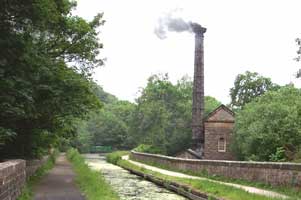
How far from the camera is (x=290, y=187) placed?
48.9 feet

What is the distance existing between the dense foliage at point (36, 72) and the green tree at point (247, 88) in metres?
54.6

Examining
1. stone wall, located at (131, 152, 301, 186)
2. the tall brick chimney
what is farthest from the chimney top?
stone wall, located at (131, 152, 301, 186)

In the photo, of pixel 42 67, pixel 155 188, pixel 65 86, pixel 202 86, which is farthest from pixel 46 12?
pixel 202 86

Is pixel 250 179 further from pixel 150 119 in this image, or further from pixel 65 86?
pixel 150 119

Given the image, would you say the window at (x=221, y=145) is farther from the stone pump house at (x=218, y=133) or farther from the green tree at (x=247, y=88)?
the green tree at (x=247, y=88)

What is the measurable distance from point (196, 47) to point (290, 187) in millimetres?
34989

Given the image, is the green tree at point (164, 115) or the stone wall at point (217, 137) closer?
the stone wall at point (217, 137)

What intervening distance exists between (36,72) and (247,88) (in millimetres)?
63694

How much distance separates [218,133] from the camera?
46688 mm

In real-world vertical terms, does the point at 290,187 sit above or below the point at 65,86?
below

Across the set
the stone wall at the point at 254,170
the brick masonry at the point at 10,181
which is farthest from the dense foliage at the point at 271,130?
the brick masonry at the point at 10,181

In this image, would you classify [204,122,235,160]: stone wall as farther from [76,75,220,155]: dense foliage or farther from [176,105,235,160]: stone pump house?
[76,75,220,155]: dense foliage

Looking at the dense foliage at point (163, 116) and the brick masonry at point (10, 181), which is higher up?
the dense foliage at point (163, 116)

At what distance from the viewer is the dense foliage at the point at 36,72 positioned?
45.1ft
